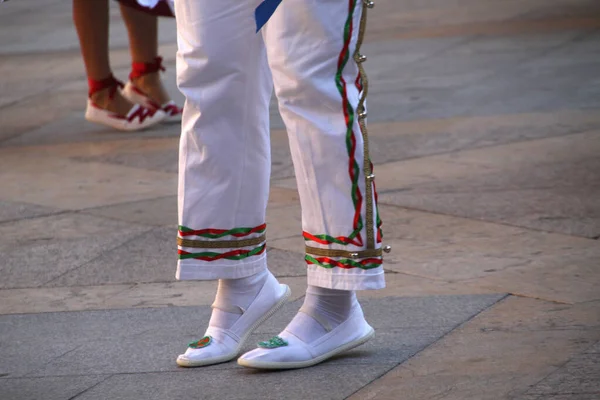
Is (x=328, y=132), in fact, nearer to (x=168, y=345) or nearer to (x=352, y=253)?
(x=352, y=253)

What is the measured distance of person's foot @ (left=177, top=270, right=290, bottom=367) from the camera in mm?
2869

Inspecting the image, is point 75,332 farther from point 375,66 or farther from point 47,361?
point 375,66

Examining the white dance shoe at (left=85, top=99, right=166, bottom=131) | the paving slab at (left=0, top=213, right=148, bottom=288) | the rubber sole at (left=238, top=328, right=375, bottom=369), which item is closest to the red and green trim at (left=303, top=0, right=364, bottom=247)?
the rubber sole at (left=238, top=328, right=375, bottom=369)

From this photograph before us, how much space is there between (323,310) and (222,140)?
451 mm

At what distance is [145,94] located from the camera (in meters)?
6.16

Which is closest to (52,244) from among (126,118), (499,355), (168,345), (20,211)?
(20,211)

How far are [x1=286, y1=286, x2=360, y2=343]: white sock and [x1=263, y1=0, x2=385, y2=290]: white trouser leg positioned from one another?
0.07 m

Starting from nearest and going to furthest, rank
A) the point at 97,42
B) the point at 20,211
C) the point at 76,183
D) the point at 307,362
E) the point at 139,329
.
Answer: the point at 307,362 → the point at 139,329 → the point at 20,211 → the point at 76,183 → the point at 97,42

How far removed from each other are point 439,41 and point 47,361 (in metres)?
5.48

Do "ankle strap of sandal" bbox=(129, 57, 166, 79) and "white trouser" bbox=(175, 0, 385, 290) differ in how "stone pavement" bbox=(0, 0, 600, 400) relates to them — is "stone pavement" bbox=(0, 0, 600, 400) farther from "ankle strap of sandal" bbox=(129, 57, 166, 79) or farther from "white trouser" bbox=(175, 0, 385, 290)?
"ankle strap of sandal" bbox=(129, 57, 166, 79)

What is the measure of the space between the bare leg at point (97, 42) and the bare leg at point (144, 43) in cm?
15

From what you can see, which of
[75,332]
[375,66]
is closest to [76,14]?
[375,66]

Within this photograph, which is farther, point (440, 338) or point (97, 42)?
point (97, 42)

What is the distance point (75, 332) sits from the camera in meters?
3.15
